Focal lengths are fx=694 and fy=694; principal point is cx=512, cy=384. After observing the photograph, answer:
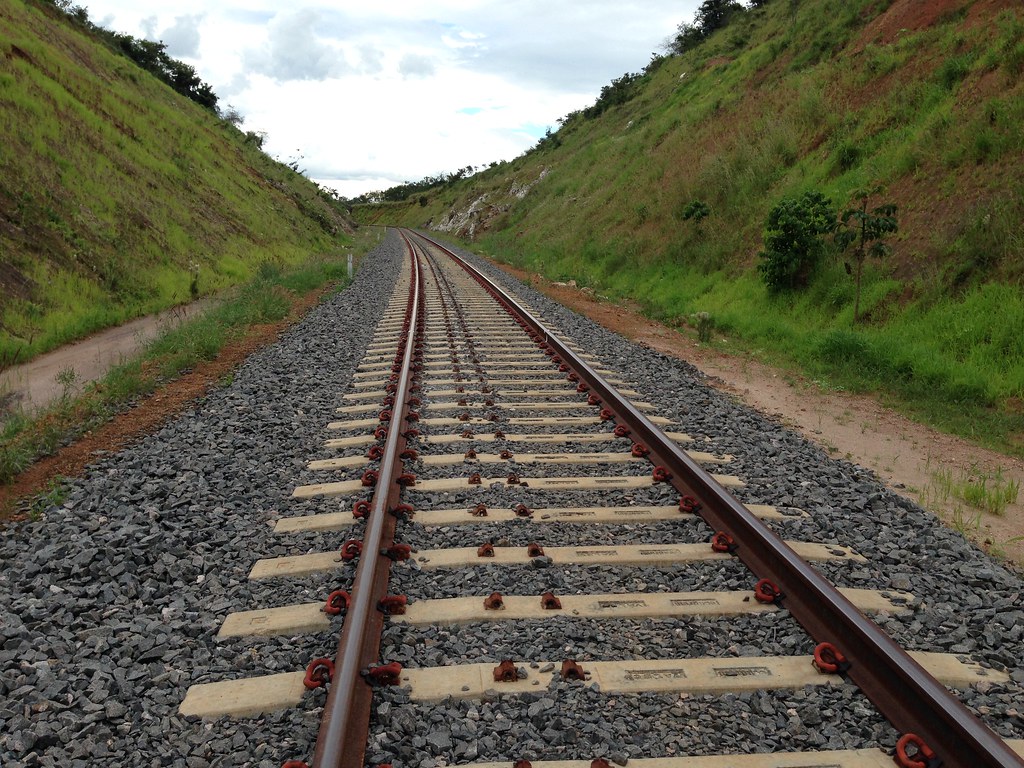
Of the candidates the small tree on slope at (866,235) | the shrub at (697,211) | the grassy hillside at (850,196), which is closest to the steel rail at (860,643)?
the grassy hillside at (850,196)

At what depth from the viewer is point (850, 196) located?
39.7 feet

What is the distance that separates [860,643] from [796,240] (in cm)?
999

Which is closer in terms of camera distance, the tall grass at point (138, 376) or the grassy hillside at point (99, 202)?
the tall grass at point (138, 376)

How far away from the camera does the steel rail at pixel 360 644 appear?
238 cm

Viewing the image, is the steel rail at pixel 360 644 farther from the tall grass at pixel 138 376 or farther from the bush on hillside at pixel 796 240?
the bush on hillside at pixel 796 240

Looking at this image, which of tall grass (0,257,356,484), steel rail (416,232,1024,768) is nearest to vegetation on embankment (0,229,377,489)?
tall grass (0,257,356,484)

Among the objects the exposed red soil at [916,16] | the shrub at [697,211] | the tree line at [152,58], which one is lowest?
the shrub at [697,211]

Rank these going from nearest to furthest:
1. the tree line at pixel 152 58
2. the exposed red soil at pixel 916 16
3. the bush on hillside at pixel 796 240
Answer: the bush on hillside at pixel 796 240
the exposed red soil at pixel 916 16
the tree line at pixel 152 58

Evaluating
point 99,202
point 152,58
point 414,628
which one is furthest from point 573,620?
point 152,58

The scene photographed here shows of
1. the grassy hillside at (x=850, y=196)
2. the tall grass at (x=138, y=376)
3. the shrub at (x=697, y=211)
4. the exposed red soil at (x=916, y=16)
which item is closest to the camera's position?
the tall grass at (x=138, y=376)

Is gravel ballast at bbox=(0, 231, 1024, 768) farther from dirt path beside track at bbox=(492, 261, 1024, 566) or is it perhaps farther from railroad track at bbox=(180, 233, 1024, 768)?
dirt path beside track at bbox=(492, 261, 1024, 566)

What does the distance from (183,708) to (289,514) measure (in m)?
1.87

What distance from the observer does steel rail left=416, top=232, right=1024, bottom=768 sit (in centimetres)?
236

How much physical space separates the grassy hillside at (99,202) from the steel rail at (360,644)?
8.21 meters
